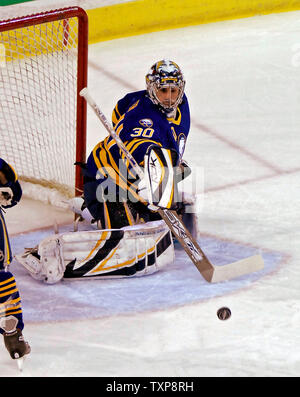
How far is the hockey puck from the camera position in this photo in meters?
3.35

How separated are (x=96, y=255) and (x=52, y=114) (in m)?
1.16

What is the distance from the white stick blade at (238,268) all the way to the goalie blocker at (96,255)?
0.82 ft

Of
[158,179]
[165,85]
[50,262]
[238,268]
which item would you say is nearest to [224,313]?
[238,268]

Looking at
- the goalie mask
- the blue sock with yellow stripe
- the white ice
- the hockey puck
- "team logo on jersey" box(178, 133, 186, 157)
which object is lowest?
the white ice

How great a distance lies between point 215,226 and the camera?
4.20m

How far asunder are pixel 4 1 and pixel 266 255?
10.3ft

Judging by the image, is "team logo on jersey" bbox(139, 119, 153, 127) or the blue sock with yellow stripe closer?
the blue sock with yellow stripe

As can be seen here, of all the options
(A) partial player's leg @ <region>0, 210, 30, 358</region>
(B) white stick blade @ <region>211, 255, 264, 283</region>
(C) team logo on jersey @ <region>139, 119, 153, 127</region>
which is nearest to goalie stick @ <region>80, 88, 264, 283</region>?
(B) white stick blade @ <region>211, 255, 264, 283</region>

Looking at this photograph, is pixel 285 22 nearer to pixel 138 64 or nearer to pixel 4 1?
pixel 138 64

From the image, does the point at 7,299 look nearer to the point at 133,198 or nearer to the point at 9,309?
the point at 9,309

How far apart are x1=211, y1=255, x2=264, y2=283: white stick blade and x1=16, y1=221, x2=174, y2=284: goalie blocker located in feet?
0.82

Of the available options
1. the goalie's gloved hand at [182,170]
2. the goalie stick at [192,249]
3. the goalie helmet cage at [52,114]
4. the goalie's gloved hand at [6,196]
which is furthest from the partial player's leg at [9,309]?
the goalie helmet cage at [52,114]

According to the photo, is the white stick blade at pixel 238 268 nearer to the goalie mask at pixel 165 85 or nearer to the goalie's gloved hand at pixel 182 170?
the goalie's gloved hand at pixel 182 170

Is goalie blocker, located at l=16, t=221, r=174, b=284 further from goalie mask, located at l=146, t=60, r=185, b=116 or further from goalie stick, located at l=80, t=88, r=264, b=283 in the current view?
goalie mask, located at l=146, t=60, r=185, b=116
